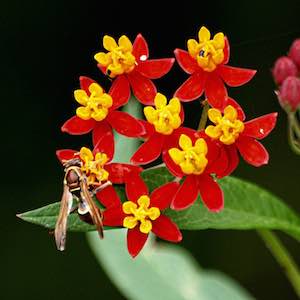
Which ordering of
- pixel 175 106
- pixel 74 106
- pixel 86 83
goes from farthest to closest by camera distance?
pixel 74 106
pixel 86 83
pixel 175 106

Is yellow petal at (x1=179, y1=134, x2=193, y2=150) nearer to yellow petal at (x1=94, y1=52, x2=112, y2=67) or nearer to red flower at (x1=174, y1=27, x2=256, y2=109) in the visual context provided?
red flower at (x1=174, y1=27, x2=256, y2=109)

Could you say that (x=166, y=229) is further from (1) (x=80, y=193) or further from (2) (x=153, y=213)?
(1) (x=80, y=193)

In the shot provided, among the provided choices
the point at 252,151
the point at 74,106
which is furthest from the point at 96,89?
the point at 74,106

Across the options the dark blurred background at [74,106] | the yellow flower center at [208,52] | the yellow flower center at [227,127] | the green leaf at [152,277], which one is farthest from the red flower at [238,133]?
the dark blurred background at [74,106]

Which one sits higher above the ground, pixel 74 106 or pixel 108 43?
pixel 108 43

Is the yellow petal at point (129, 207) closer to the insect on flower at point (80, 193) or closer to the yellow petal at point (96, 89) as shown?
the insect on flower at point (80, 193)

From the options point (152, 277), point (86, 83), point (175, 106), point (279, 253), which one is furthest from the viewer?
point (152, 277)

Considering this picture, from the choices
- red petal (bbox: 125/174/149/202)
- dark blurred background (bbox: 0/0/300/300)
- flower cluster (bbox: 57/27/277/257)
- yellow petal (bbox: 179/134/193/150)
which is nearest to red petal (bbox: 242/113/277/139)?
flower cluster (bbox: 57/27/277/257)
